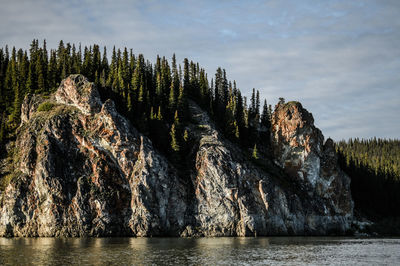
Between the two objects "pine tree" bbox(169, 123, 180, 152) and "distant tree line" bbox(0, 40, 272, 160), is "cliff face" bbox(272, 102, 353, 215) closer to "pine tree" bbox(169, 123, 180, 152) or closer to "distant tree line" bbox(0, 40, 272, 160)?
"distant tree line" bbox(0, 40, 272, 160)

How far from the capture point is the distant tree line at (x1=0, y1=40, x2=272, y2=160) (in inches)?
4360

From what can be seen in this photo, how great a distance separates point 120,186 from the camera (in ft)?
303

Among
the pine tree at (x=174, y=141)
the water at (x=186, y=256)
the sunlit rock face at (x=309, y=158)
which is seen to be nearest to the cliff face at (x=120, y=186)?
the pine tree at (x=174, y=141)

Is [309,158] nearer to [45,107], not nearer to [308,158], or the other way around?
[308,158]

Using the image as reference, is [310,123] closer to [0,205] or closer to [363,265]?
[363,265]

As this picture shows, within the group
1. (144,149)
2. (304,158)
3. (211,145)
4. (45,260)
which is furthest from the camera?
(304,158)

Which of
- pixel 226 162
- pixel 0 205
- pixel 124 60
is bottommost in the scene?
pixel 0 205

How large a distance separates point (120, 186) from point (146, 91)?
38.3 metres

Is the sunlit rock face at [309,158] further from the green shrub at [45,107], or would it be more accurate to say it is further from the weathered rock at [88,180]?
the green shrub at [45,107]

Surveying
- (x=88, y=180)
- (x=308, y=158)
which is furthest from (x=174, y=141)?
(x=308, y=158)

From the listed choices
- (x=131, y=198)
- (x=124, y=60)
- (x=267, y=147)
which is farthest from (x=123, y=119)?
(x=267, y=147)

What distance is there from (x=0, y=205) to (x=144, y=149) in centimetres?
3354

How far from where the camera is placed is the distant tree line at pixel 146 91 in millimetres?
110750

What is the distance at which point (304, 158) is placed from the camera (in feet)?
393
